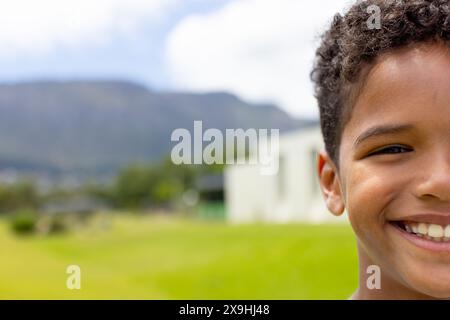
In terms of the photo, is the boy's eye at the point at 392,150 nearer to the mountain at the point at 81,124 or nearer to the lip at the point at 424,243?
the lip at the point at 424,243

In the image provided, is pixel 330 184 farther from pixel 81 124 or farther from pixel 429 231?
pixel 81 124

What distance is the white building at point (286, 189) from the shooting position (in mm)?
23391

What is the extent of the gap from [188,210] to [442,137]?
43472 millimetres

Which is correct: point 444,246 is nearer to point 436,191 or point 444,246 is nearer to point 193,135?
point 436,191

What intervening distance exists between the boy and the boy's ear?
7 cm

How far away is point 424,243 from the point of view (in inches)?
48.3

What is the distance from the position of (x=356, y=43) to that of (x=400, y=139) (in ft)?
0.82

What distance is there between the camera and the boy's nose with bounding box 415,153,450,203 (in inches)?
44.9

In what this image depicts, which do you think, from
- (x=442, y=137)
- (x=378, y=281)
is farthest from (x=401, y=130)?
(x=378, y=281)

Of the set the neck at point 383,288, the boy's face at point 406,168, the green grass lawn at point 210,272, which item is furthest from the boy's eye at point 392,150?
the green grass lawn at point 210,272

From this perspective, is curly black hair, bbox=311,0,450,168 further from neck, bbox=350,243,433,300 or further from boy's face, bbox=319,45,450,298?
neck, bbox=350,243,433,300

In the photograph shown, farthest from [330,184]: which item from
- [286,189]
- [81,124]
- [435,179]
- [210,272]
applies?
[81,124]

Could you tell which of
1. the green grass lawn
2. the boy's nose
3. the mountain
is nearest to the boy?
the boy's nose

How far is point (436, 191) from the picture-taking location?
115 centimetres
